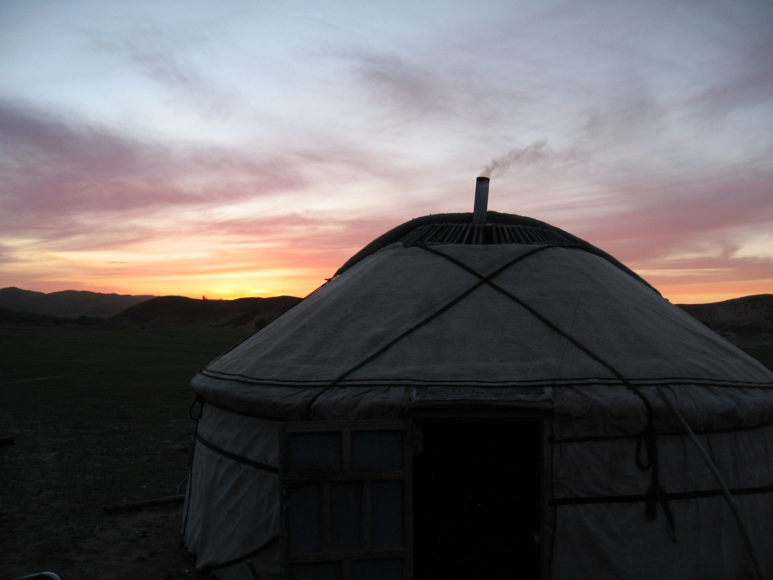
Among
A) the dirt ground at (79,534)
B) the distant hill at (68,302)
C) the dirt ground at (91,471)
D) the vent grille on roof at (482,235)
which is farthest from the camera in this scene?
the distant hill at (68,302)

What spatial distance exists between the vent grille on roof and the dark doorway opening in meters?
1.70

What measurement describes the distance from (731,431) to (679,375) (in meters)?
0.51

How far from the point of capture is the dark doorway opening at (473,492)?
495 cm

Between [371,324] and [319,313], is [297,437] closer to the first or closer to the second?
[371,324]

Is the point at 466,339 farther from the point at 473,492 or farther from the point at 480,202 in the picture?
the point at 480,202

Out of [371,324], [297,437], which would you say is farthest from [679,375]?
[297,437]

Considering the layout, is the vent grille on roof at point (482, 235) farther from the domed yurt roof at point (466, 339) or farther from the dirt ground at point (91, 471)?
the dirt ground at point (91, 471)

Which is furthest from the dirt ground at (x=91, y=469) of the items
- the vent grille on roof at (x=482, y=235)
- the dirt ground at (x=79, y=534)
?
the vent grille on roof at (x=482, y=235)

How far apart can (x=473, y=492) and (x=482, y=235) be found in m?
2.38

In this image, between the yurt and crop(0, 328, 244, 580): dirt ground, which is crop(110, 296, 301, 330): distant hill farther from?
the yurt

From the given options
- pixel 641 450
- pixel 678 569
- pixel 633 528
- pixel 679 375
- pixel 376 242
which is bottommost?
pixel 678 569

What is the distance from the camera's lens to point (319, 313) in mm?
4859

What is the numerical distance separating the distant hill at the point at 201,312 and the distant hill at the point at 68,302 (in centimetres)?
3323

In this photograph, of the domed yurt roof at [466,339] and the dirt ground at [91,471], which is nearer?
the domed yurt roof at [466,339]
